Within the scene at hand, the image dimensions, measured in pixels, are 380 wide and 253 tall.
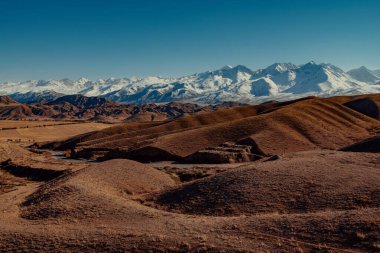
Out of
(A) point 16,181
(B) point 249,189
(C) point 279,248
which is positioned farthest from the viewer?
(A) point 16,181

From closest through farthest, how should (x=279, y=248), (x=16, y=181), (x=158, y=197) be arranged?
(x=279, y=248), (x=158, y=197), (x=16, y=181)

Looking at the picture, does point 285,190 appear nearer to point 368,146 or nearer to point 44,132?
point 368,146

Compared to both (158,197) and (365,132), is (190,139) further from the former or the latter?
(158,197)

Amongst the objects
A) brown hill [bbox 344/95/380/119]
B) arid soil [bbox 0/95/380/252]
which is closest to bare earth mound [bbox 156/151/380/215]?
arid soil [bbox 0/95/380/252]

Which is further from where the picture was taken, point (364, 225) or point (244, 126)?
point (244, 126)

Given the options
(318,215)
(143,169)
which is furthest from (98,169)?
(318,215)

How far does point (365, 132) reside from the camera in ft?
250

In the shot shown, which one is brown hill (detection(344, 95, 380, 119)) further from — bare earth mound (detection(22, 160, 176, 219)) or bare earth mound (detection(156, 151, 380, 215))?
bare earth mound (detection(22, 160, 176, 219))

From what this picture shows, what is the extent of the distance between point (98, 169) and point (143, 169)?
481 cm

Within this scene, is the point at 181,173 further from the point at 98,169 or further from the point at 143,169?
the point at 98,169

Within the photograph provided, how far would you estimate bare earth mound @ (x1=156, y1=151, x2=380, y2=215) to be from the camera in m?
26.6

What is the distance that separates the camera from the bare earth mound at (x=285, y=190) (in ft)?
87.4

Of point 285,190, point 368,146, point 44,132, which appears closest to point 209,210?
point 285,190

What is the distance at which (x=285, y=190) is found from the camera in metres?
29.0
